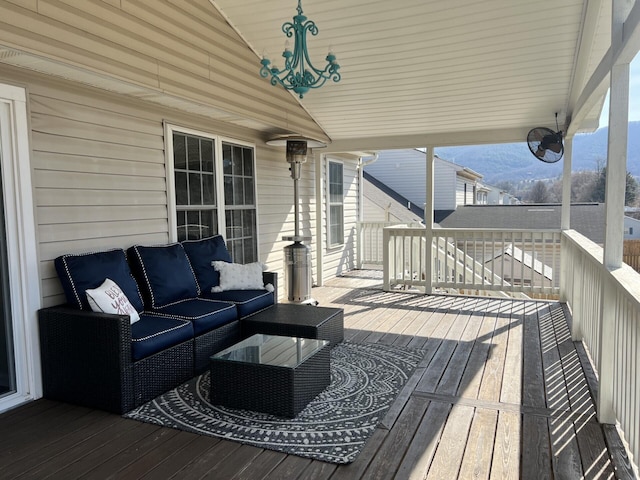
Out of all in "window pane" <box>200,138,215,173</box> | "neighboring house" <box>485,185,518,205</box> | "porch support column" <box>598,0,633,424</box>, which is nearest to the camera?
"porch support column" <box>598,0,633,424</box>

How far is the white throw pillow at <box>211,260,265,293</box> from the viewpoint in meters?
4.36

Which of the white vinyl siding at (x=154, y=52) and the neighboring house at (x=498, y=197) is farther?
the neighboring house at (x=498, y=197)

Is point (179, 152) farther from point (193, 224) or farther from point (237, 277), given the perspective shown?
point (237, 277)

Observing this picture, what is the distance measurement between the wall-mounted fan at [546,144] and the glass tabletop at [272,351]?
145 inches

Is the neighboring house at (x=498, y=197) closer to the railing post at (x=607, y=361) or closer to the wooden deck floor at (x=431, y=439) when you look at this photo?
the wooden deck floor at (x=431, y=439)

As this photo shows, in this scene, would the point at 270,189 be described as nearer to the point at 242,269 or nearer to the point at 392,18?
the point at 242,269

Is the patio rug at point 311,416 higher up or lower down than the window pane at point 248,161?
lower down

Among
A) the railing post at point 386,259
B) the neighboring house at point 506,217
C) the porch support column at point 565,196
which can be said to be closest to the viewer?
the porch support column at point 565,196

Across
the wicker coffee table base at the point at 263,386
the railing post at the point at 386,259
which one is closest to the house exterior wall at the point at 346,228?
the railing post at the point at 386,259

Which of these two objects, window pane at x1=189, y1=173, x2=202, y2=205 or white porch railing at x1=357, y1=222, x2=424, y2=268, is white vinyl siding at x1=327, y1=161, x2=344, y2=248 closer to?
white porch railing at x1=357, y1=222, x2=424, y2=268

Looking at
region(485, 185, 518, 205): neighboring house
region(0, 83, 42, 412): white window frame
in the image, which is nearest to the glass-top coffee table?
region(0, 83, 42, 412): white window frame

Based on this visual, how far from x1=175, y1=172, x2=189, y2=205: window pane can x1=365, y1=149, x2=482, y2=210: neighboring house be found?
12317mm

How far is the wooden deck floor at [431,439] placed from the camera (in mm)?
2293

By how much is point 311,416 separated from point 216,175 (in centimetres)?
297
